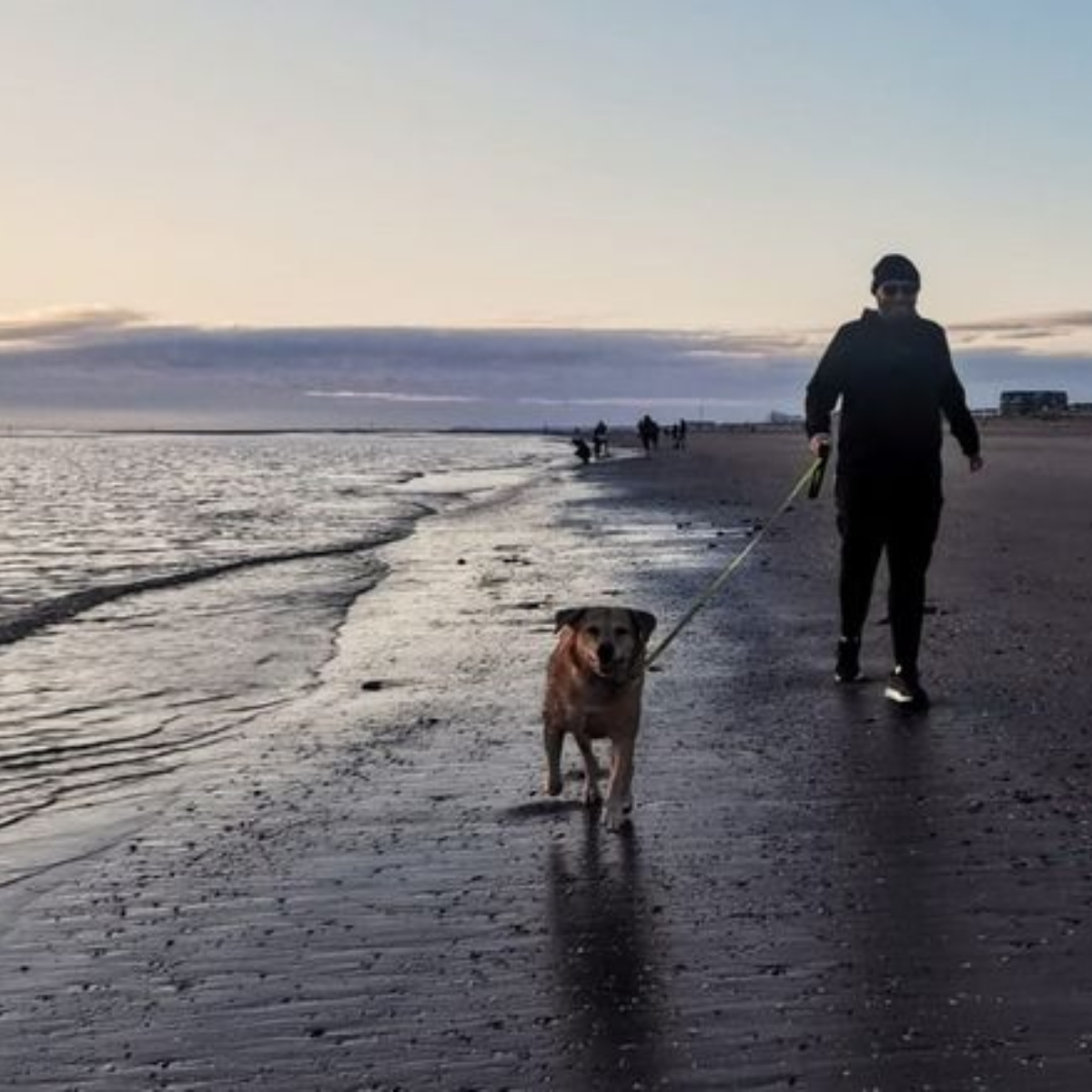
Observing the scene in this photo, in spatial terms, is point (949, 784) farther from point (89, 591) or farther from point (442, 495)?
point (442, 495)

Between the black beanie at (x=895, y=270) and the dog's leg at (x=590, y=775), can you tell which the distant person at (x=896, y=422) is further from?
the dog's leg at (x=590, y=775)

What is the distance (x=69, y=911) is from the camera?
459cm

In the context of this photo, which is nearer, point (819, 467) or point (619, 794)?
point (619, 794)

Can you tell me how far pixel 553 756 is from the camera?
5.89 m

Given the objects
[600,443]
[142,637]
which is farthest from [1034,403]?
[142,637]

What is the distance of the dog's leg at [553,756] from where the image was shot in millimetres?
5867

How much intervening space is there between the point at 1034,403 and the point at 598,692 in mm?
173828

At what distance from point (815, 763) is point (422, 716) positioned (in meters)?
2.38

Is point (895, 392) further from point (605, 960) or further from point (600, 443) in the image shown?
point (600, 443)

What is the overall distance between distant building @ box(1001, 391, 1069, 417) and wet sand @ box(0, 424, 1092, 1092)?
549ft

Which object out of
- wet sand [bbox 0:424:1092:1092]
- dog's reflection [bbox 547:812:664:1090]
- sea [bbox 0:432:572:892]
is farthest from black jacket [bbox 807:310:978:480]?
sea [bbox 0:432:572:892]

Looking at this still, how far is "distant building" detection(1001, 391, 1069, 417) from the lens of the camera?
16762cm

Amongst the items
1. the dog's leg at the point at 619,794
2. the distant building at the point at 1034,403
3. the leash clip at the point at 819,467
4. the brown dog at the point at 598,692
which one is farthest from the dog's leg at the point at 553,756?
the distant building at the point at 1034,403

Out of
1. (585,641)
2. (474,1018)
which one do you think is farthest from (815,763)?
(474,1018)
